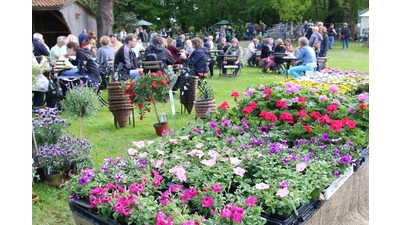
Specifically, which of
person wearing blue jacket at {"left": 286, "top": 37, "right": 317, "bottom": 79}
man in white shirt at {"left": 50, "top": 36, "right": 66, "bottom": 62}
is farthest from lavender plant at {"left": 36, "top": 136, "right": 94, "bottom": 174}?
person wearing blue jacket at {"left": 286, "top": 37, "right": 317, "bottom": 79}

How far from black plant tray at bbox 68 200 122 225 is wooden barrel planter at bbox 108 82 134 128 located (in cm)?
390

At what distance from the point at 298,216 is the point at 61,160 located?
2.68 m

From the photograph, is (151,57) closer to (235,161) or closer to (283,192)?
(235,161)

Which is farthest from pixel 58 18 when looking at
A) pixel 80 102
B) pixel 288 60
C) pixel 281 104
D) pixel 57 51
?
pixel 281 104

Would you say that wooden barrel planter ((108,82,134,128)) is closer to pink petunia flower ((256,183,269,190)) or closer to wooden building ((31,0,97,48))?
pink petunia flower ((256,183,269,190))

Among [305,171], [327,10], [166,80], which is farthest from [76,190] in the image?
[327,10]

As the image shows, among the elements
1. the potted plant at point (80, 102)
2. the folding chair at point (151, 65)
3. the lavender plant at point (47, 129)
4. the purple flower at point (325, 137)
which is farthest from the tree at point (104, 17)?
the purple flower at point (325, 137)

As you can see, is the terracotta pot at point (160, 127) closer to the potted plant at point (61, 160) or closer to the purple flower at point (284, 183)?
the potted plant at point (61, 160)

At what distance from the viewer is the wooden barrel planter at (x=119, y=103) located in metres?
7.07

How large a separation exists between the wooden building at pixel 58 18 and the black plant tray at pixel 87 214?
1896cm

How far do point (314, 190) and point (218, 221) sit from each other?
3.05 feet

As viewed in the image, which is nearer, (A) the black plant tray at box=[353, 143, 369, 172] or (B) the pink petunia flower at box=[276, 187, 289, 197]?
(B) the pink petunia flower at box=[276, 187, 289, 197]

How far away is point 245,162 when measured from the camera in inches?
145

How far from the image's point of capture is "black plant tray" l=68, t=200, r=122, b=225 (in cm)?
297
